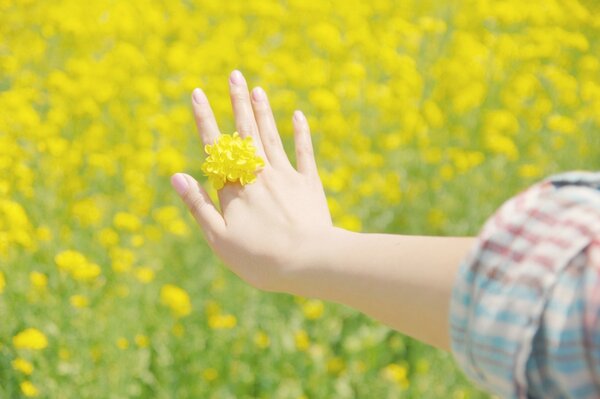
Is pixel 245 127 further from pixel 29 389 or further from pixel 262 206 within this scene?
pixel 29 389

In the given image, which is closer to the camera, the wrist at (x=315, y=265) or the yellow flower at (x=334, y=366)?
Result: the wrist at (x=315, y=265)

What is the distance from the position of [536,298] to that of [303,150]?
1.66 feet

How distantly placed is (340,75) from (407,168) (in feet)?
2.11

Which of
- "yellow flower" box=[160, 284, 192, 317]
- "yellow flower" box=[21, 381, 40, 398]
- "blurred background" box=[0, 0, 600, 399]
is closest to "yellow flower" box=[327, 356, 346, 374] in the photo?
"blurred background" box=[0, 0, 600, 399]

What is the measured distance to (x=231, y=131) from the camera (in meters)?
3.57

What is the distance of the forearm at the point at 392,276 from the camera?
76cm

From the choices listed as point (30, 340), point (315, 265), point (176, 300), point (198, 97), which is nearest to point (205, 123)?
point (198, 97)

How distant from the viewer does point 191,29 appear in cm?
416

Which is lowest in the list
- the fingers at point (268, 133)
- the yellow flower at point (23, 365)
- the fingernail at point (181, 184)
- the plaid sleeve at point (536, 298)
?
the plaid sleeve at point (536, 298)

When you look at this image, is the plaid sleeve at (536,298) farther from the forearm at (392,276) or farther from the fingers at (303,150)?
→ the fingers at (303,150)

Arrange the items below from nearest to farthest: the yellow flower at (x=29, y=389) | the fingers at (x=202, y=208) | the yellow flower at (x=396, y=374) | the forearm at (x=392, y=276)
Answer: the forearm at (x=392, y=276), the fingers at (x=202, y=208), the yellow flower at (x=29, y=389), the yellow flower at (x=396, y=374)

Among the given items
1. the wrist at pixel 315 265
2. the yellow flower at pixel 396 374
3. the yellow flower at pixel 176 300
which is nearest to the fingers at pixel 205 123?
the wrist at pixel 315 265

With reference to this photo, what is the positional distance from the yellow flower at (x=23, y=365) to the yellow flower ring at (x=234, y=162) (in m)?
1.04

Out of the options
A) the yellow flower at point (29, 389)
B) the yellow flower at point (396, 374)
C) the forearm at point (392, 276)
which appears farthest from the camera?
the yellow flower at point (396, 374)
